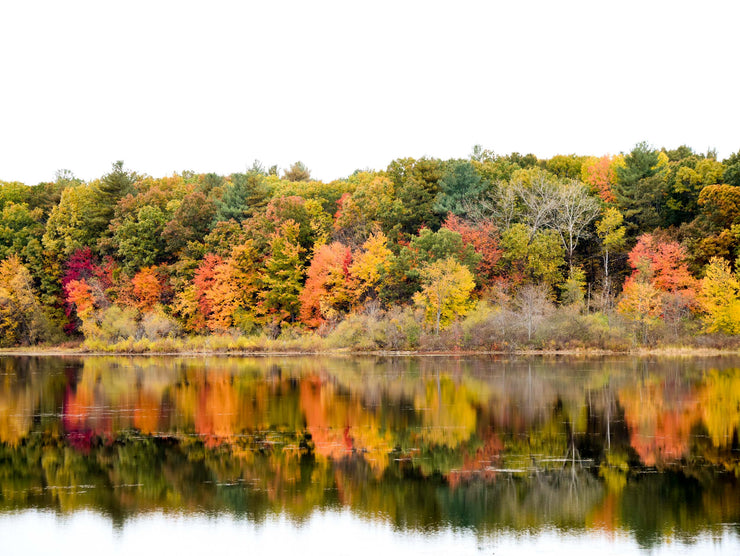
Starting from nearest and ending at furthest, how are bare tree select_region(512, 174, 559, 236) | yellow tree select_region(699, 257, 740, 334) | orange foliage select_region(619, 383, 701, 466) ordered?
orange foliage select_region(619, 383, 701, 466) < yellow tree select_region(699, 257, 740, 334) < bare tree select_region(512, 174, 559, 236)

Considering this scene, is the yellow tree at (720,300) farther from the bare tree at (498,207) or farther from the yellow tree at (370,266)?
the yellow tree at (370,266)

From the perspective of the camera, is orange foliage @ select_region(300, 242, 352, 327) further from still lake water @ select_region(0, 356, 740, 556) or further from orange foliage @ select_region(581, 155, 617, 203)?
still lake water @ select_region(0, 356, 740, 556)

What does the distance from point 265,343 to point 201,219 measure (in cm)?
1986

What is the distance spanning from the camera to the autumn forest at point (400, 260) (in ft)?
192

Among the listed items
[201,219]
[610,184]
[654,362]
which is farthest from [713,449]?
[201,219]

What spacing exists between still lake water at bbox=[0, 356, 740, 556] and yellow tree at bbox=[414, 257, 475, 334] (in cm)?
2338

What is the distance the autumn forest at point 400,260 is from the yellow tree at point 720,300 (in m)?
0.14

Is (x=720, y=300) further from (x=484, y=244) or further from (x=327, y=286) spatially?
(x=327, y=286)

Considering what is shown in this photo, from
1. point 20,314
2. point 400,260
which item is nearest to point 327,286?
point 400,260

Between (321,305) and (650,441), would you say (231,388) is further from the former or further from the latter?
(321,305)

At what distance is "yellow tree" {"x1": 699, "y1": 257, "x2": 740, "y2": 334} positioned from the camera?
5494cm

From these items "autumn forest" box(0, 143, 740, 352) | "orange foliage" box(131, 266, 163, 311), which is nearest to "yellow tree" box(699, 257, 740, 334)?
"autumn forest" box(0, 143, 740, 352)

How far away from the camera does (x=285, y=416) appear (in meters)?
28.5

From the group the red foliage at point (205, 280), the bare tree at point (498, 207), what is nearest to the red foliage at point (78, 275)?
the red foliage at point (205, 280)
